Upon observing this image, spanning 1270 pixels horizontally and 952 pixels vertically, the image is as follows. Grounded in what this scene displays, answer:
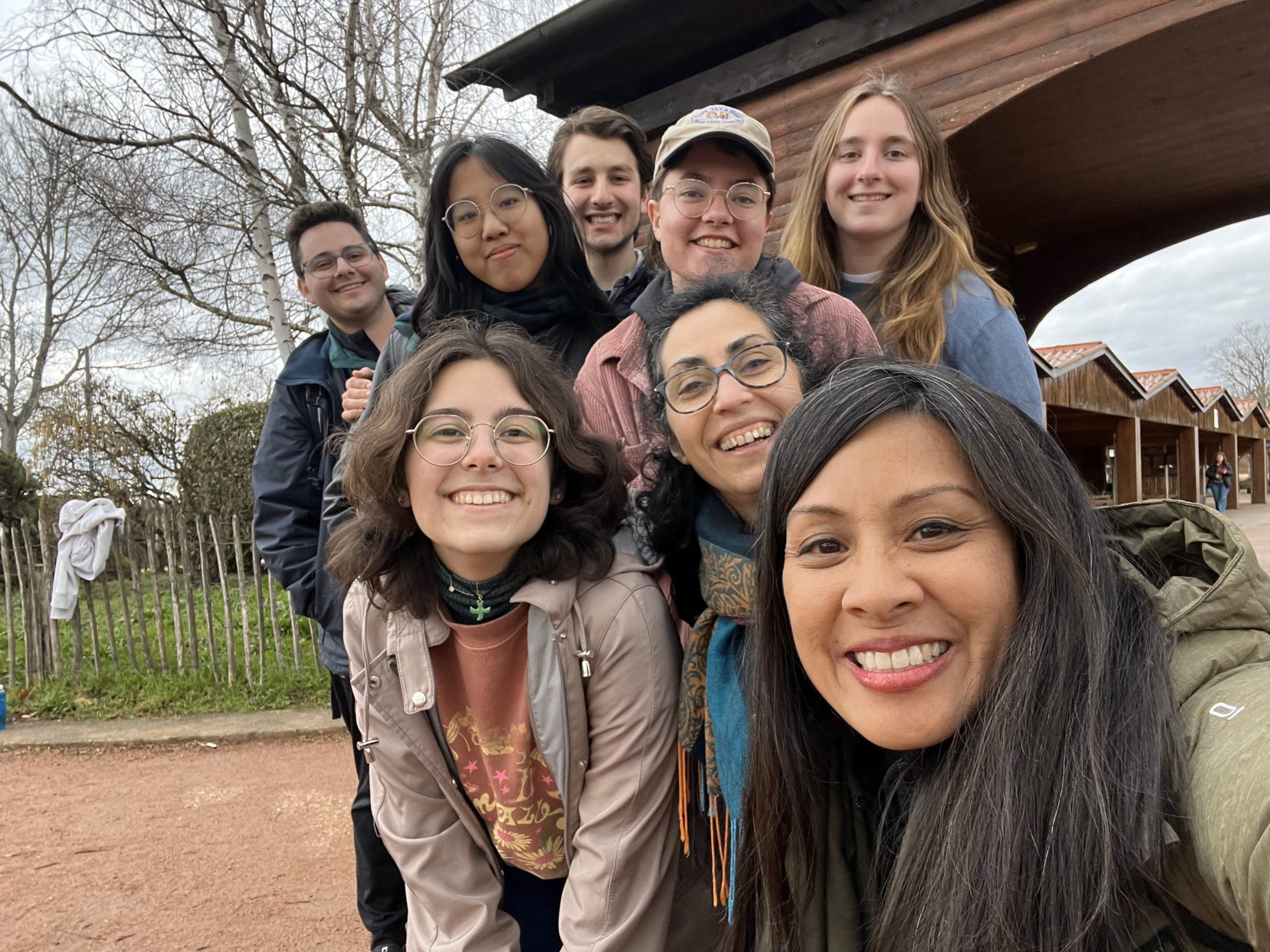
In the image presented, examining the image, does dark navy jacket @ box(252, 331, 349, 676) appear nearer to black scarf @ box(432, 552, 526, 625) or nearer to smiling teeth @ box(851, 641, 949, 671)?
black scarf @ box(432, 552, 526, 625)

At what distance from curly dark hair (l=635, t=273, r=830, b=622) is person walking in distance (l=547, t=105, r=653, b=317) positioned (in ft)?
3.38

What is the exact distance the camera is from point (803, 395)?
1.67 metres

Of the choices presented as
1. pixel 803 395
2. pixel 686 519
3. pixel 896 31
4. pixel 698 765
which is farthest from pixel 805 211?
pixel 896 31

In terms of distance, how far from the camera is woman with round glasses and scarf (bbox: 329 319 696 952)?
5.80 ft

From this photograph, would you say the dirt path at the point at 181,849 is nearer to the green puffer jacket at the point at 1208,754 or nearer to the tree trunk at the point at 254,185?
the green puffer jacket at the point at 1208,754

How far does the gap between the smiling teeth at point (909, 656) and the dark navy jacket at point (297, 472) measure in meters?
2.43

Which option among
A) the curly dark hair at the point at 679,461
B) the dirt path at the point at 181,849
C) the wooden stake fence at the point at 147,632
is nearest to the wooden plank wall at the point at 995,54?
the curly dark hair at the point at 679,461

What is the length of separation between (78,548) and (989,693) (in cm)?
775

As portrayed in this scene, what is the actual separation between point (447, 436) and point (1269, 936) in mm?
1615

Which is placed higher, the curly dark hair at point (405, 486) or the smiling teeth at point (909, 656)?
the curly dark hair at point (405, 486)

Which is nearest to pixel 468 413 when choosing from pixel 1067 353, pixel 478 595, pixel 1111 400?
pixel 478 595

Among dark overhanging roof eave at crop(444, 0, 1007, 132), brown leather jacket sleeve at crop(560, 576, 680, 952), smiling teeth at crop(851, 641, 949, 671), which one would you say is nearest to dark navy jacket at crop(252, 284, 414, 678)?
brown leather jacket sleeve at crop(560, 576, 680, 952)

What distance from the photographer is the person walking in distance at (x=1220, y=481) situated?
845 inches

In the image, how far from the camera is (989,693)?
1.14 metres
